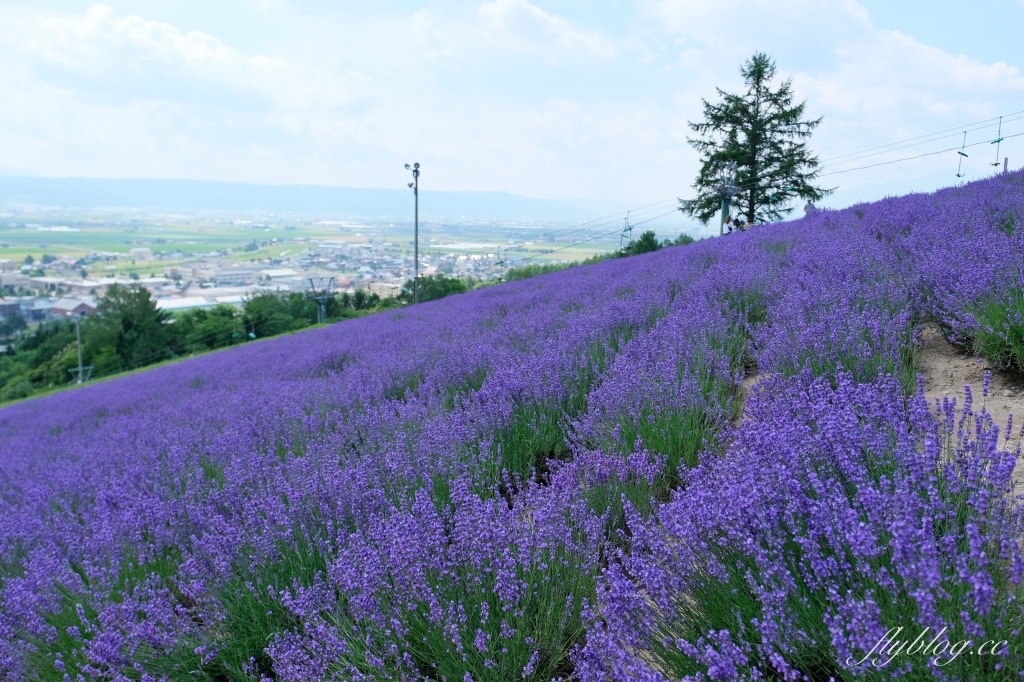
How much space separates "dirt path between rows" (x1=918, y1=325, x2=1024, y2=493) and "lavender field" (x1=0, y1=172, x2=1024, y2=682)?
69 mm

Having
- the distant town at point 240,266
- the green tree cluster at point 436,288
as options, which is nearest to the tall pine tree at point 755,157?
the green tree cluster at point 436,288

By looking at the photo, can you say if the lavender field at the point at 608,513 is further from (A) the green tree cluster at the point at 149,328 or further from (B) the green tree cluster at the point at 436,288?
(A) the green tree cluster at the point at 149,328

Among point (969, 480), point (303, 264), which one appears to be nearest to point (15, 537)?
point (969, 480)

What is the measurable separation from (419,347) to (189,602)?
3.01 m

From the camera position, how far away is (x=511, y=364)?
3.86 metres

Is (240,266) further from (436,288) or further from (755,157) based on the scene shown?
(755,157)

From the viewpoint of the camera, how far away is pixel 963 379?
281cm

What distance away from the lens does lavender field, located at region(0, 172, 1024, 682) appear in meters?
1.39

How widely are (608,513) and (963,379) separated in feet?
6.15

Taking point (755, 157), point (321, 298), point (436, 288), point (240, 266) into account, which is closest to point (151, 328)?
point (321, 298)

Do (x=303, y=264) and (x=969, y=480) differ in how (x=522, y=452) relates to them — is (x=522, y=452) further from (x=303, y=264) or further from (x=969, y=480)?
(x=303, y=264)

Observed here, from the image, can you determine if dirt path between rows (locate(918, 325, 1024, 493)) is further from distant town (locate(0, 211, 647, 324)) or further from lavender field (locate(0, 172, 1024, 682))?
distant town (locate(0, 211, 647, 324))

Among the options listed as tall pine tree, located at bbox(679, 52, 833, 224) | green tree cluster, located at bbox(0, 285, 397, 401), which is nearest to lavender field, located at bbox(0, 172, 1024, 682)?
tall pine tree, located at bbox(679, 52, 833, 224)

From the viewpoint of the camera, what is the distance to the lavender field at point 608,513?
4.56 ft
